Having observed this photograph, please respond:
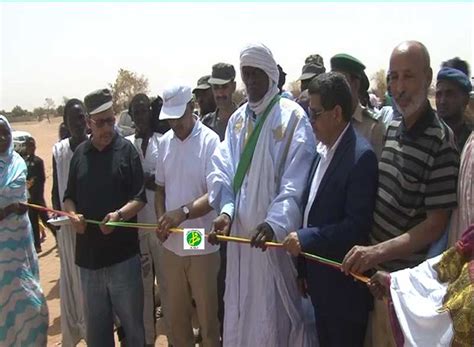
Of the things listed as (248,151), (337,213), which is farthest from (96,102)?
(337,213)

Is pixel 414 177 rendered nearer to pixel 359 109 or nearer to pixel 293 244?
pixel 293 244

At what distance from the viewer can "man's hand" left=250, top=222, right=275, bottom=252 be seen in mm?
3492

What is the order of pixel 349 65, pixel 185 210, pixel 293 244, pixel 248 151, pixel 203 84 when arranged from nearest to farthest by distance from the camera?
pixel 293 244, pixel 248 151, pixel 349 65, pixel 185 210, pixel 203 84

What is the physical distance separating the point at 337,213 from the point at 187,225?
1525 millimetres

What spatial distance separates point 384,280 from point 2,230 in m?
3.66

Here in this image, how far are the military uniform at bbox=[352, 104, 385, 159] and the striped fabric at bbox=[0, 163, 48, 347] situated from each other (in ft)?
10.4

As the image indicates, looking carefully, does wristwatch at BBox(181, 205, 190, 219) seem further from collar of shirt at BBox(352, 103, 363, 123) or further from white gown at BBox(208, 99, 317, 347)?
collar of shirt at BBox(352, 103, 363, 123)

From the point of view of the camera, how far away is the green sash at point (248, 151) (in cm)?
388

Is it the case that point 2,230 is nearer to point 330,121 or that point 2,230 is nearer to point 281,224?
point 281,224

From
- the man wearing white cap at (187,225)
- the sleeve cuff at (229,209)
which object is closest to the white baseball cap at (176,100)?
the man wearing white cap at (187,225)

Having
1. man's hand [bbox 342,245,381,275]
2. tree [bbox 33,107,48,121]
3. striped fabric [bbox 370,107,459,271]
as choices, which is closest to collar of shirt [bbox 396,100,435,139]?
striped fabric [bbox 370,107,459,271]

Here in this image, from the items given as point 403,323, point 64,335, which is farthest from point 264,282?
point 64,335

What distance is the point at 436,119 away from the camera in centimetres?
300

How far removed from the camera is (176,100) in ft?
14.6
